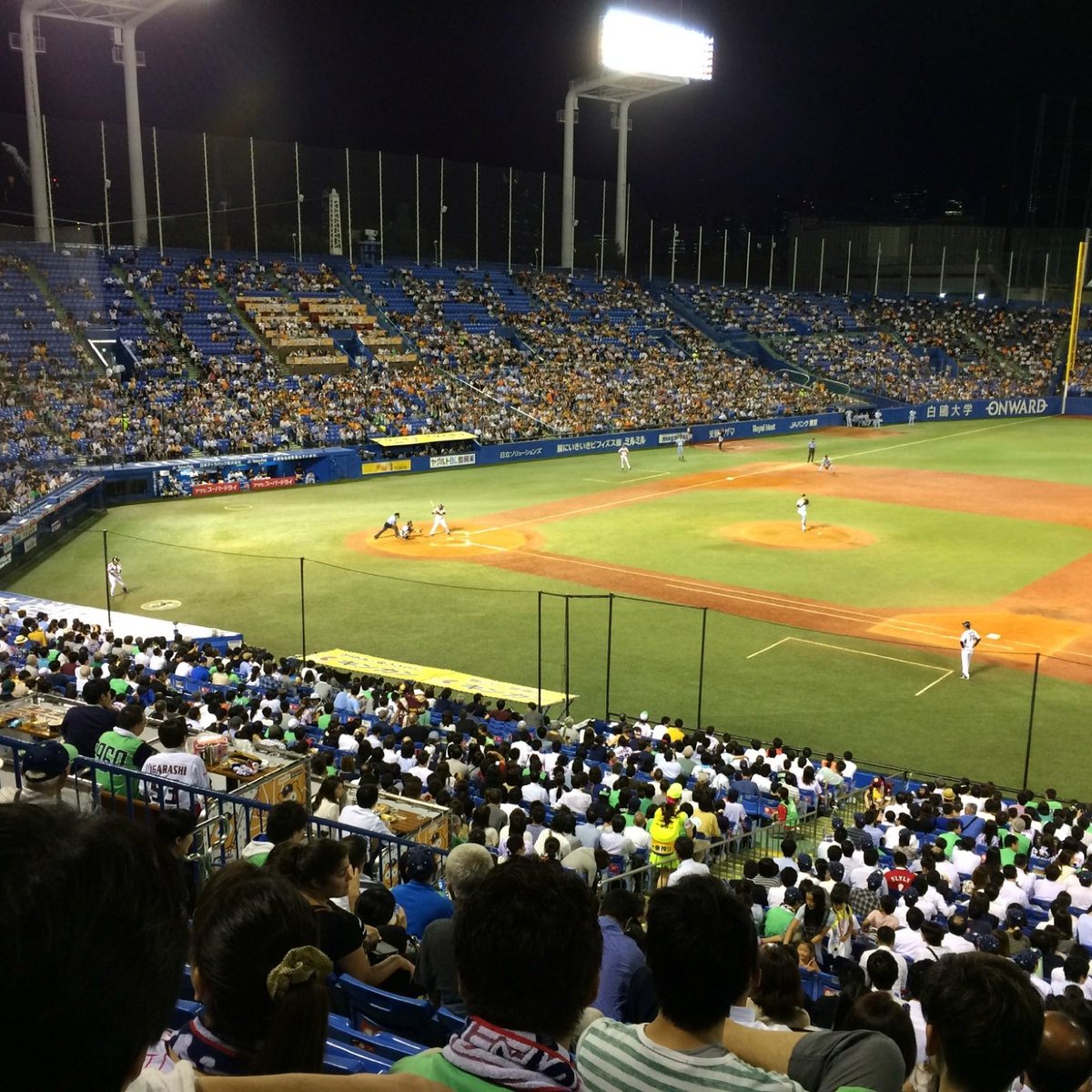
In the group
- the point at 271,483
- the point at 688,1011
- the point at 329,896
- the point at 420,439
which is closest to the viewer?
the point at 688,1011

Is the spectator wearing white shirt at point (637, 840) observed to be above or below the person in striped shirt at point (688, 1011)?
below

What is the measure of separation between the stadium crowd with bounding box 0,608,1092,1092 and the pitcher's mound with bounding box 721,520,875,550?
20770 millimetres

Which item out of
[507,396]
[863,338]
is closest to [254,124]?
[507,396]

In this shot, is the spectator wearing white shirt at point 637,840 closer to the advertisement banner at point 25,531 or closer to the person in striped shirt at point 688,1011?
the person in striped shirt at point 688,1011

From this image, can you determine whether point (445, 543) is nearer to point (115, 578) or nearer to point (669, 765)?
point (115, 578)

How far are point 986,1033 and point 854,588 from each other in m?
28.8

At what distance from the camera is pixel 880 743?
20188 mm

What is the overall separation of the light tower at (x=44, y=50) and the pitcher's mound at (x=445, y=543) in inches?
1150

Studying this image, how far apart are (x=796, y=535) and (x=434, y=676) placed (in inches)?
805

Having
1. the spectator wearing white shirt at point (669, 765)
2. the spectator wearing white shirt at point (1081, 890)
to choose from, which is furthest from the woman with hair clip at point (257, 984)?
the spectator wearing white shirt at point (669, 765)

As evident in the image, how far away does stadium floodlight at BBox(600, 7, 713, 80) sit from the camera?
78062 millimetres

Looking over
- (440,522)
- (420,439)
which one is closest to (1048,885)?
(440,522)

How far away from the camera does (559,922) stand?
315 centimetres

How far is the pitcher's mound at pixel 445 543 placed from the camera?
118ft
